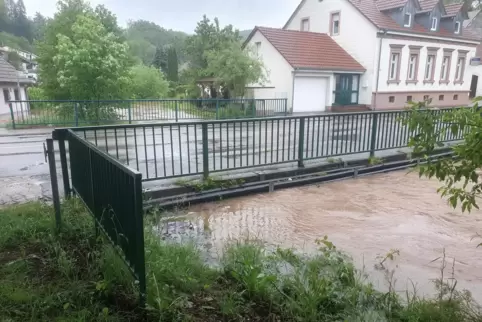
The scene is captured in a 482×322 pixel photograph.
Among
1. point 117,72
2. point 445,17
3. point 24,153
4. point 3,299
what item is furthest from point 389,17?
point 3,299

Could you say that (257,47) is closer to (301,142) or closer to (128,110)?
(128,110)

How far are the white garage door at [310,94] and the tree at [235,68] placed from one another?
2.81m

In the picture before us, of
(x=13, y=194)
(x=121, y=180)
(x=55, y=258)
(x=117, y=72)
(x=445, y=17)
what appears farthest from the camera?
(x=445, y=17)

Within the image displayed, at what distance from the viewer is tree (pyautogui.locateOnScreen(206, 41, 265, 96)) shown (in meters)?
22.0

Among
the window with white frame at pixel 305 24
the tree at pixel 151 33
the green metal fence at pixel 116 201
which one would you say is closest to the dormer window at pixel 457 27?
the window with white frame at pixel 305 24

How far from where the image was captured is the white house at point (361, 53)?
24906mm

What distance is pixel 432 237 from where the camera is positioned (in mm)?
5078

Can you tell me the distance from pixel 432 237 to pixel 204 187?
3637 millimetres

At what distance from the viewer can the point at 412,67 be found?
28453 millimetres

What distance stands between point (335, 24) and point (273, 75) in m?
7.66

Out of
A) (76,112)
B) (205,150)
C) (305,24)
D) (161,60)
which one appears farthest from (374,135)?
(161,60)

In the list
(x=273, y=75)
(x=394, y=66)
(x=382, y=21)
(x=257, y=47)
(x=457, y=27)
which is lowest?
(x=273, y=75)

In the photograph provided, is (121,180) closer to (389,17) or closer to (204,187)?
(204,187)

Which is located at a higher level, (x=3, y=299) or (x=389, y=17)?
(x=389, y=17)
